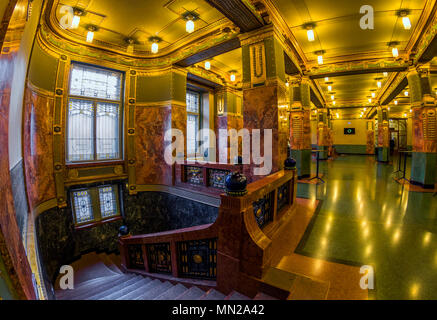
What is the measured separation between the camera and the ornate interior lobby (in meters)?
2.13

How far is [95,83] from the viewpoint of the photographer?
684cm

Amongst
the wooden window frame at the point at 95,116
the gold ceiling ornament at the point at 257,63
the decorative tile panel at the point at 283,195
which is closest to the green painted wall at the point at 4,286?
the decorative tile panel at the point at 283,195

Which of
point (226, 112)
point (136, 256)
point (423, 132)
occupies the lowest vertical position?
point (136, 256)

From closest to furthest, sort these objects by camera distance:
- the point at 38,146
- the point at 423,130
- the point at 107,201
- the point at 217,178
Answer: the point at 38,146 → the point at 217,178 → the point at 423,130 → the point at 107,201

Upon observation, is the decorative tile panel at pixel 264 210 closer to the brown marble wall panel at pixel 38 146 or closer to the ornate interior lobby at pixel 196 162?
the ornate interior lobby at pixel 196 162

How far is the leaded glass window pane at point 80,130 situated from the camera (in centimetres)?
634

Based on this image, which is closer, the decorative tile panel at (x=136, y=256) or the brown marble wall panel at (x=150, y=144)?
the decorative tile panel at (x=136, y=256)

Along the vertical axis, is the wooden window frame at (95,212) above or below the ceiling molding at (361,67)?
below

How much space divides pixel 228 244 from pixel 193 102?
890cm

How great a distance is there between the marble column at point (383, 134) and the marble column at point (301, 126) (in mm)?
8849

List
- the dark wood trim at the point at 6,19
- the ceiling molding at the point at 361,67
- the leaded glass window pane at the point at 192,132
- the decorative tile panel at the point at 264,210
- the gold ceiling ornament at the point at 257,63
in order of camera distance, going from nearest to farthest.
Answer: the dark wood trim at the point at 6,19
the decorative tile panel at the point at 264,210
the gold ceiling ornament at the point at 257,63
the ceiling molding at the point at 361,67
the leaded glass window pane at the point at 192,132

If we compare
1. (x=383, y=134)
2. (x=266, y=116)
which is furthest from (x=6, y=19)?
(x=383, y=134)

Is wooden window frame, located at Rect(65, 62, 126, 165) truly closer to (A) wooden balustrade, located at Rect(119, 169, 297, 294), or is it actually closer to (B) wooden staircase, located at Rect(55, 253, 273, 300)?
(B) wooden staircase, located at Rect(55, 253, 273, 300)

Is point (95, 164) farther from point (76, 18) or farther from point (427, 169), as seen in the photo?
point (427, 169)
